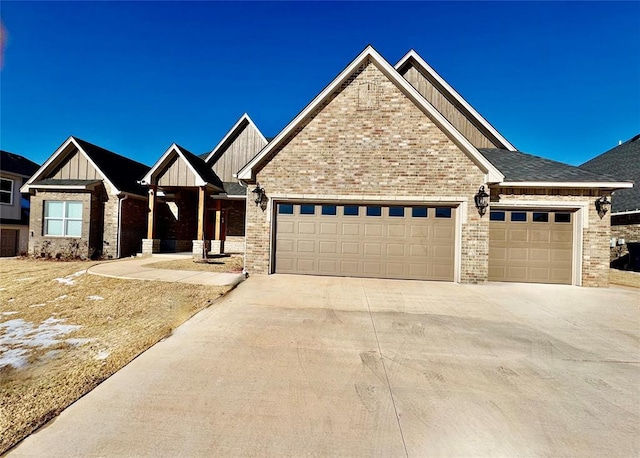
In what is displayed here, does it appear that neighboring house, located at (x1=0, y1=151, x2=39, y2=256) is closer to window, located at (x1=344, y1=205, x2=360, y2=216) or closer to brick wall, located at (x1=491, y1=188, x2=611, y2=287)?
window, located at (x1=344, y1=205, x2=360, y2=216)

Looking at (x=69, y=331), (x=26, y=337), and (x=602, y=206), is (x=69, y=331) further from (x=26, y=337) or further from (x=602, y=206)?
(x=602, y=206)

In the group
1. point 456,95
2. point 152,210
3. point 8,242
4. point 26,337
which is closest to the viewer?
point 26,337

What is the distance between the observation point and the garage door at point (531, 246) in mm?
9117

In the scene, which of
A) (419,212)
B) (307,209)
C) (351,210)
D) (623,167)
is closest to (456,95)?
(419,212)

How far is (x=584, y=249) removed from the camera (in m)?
8.88

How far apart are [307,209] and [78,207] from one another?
12.5 m

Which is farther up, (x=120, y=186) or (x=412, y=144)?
(x=412, y=144)

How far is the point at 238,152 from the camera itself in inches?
725

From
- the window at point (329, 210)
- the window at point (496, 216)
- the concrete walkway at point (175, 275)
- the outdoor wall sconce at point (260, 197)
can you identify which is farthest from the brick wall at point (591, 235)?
the concrete walkway at point (175, 275)

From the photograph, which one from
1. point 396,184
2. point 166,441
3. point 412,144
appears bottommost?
point 166,441

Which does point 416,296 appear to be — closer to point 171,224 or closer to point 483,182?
point 483,182

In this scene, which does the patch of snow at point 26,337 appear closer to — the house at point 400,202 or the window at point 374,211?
the house at point 400,202

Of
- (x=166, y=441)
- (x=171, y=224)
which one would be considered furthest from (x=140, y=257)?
(x=166, y=441)

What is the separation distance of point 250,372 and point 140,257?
1377 centimetres
